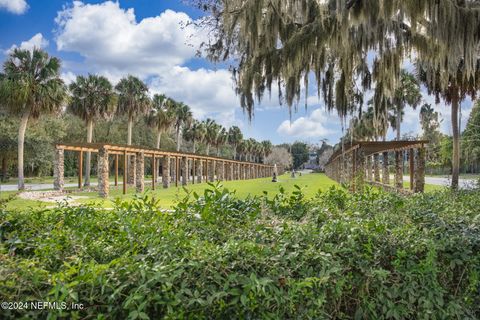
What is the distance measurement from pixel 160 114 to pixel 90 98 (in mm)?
10940

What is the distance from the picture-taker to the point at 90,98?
30359mm

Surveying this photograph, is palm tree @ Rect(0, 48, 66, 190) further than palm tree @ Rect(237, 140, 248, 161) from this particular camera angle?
No

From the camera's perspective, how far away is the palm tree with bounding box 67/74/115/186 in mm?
30359

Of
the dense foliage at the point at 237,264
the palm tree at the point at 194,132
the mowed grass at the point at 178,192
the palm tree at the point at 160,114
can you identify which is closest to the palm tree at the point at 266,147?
the palm tree at the point at 194,132

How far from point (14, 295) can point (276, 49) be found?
7897 mm

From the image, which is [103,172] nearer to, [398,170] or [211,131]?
[398,170]

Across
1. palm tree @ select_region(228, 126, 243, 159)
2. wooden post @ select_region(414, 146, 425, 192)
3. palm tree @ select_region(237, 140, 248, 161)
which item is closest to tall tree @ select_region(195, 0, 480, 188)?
wooden post @ select_region(414, 146, 425, 192)

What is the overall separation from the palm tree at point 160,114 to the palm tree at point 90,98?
30.6 ft

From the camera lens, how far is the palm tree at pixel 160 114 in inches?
1607

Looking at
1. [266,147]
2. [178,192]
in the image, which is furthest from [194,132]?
[266,147]

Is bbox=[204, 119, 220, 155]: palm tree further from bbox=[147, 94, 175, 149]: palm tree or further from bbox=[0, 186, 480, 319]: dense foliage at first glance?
bbox=[0, 186, 480, 319]: dense foliage

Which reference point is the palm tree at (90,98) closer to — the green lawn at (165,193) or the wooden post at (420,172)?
the green lawn at (165,193)

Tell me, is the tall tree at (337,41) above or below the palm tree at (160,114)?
below

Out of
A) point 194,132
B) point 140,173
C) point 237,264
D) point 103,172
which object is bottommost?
point 237,264
